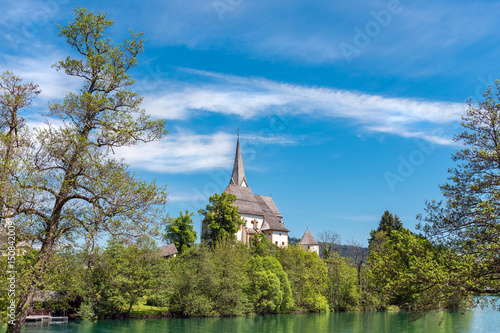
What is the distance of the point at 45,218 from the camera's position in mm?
11438

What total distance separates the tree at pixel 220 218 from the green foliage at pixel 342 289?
16.2 metres

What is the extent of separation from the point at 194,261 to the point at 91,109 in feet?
116

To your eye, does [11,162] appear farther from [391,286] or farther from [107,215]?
[391,286]

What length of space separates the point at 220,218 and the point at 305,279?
1717 cm

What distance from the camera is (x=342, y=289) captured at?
5853 cm

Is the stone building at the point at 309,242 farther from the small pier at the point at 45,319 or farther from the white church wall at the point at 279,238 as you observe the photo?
the small pier at the point at 45,319

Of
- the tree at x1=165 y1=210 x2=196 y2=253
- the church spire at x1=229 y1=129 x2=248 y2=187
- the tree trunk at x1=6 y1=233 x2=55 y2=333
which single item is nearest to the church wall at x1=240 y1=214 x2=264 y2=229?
the church spire at x1=229 y1=129 x2=248 y2=187

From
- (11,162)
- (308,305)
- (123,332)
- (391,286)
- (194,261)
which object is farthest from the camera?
(308,305)

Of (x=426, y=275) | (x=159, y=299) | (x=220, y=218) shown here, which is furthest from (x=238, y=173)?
(x=426, y=275)

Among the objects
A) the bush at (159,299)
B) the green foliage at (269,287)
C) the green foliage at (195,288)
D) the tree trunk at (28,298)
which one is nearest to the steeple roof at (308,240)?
the green foliage at (269,287)

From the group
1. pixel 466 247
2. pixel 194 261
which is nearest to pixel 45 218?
pixel 466 247

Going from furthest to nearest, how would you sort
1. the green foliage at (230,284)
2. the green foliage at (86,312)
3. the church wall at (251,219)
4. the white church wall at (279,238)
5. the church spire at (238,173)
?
the church spire at (238,173)
the white church wall at (279,238)
the church wall at (251,219)
the green foliage at (230,284)
the green foliage at (86,312)

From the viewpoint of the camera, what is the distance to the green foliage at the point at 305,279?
2103 inches

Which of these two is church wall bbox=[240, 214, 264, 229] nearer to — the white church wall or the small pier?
the white church wall
